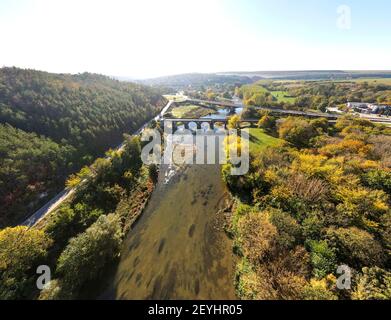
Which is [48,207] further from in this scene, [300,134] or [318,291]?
[300,134]

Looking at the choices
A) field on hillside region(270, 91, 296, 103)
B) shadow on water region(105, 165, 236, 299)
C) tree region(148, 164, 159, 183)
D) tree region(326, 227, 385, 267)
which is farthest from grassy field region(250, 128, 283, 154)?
field on hillside region(270, 91, 296, 103)

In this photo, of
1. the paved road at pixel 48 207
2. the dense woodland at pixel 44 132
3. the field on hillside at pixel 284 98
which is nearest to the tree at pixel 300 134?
the dense woodland at pixel 44 132

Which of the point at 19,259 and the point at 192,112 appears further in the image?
the point at 192,112

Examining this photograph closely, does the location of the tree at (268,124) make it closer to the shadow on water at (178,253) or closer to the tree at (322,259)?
the shadow on water at (178,253)

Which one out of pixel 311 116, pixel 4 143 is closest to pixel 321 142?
pixel 311 116

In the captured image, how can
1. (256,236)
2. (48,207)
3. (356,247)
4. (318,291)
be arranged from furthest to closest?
(48,207)
(256,236)
(356,247)
(318,291)

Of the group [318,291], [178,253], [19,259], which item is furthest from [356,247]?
[19,259]

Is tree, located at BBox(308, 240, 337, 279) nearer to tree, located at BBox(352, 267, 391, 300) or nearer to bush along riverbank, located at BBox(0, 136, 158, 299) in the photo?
tree, located at BBox(352, 267, 391, 300)
